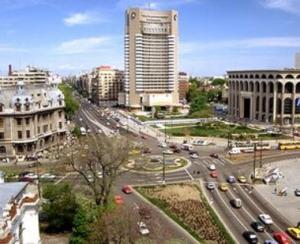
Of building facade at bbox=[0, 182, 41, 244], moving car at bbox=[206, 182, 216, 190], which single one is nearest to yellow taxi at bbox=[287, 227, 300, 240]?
moving car at bbox=[206, 182, 216, 190]

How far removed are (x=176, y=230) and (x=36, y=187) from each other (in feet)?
87.5

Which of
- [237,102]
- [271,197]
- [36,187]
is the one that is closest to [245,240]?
[271,197]

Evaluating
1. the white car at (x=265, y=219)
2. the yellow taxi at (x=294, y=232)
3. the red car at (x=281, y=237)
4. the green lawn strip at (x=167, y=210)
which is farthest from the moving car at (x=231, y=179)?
the red car at (x=281, y=237)

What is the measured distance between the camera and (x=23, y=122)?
95.0 metres

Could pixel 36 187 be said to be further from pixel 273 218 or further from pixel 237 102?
pixel 237 102

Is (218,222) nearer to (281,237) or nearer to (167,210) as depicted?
(167,210)

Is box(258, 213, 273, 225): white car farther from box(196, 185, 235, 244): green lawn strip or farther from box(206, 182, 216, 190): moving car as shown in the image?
box(206, 182, 216, 190): moving car

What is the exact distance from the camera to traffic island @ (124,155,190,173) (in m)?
87.3

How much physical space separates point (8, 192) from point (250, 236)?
29.7 m

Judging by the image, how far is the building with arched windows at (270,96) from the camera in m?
151

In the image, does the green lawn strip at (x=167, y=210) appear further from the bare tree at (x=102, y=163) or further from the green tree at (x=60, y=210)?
the green tree at (x=60, y=210)

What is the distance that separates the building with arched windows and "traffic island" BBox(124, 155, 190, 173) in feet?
221

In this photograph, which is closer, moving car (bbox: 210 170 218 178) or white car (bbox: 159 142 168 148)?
moving car (bbox: 210 170 218 178)

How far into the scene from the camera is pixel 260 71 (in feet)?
519
